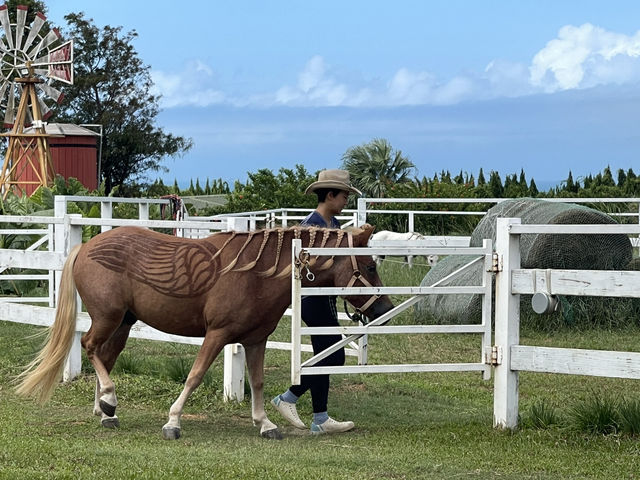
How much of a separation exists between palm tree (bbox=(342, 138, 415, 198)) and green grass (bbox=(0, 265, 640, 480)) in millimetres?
27567

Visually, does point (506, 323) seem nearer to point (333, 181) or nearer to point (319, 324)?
point (319, 324)

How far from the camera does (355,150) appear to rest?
38750 millimetres

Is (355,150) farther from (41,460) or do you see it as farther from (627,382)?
(41,460)

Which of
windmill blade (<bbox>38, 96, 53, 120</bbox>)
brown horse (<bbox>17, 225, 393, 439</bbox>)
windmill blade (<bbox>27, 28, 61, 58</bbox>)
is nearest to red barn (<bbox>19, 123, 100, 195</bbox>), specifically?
windmill blade (<bbox>38, 96, 53, 120</bbox>)

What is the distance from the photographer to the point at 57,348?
759 cm

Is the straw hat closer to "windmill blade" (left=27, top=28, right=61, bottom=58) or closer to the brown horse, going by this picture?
the brown horse

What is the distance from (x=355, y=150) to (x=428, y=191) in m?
6.84

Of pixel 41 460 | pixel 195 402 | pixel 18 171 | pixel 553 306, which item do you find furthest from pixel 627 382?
pixel 18 171

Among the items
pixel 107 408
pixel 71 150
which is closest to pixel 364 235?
pixel 107 408

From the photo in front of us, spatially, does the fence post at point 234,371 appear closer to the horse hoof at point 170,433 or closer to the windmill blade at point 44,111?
the horse hoof at point 170,433

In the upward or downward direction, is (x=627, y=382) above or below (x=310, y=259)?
below

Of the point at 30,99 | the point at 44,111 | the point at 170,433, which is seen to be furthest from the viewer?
the point at 30,99

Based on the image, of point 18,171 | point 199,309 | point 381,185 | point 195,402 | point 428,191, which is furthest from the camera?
point 18,171

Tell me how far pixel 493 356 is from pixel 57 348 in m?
3.11
